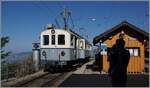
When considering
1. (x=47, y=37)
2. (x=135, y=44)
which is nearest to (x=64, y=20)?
(x=47, y=37)

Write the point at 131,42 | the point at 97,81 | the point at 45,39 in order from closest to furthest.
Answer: the point at 97,81 → the point at 131,42 → the point at 45,39

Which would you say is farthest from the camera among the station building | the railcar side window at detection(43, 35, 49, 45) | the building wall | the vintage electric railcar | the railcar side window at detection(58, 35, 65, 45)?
the railcar side window at detection(43, 35, 49, 45)

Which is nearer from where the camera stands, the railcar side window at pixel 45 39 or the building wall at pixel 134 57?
the building wall at pixel 134 57

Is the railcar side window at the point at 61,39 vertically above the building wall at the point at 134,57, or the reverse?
the railcar side window at the point at 61,39

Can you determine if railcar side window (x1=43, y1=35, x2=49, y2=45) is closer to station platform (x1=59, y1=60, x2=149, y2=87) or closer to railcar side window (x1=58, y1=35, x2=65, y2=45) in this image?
railcar side window (x1=58, y1=35, x2=65, y2=45)

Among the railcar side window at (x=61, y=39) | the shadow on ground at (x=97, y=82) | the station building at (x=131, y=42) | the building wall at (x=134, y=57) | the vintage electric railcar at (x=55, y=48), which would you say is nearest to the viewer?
the shadow on ground at (x=97, y=82)

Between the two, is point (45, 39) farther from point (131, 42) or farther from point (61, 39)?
point (131, 42)

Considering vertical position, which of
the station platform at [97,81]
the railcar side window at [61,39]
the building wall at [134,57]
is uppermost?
the railcar side window at [61,39]

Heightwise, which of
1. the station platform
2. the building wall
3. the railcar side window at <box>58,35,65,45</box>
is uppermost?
the railcar side window at <box>58,35,65,45</box>

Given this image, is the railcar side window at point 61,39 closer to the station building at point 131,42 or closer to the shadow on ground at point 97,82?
the station building at point 131,42

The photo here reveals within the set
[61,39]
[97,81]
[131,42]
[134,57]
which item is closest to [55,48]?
[61,39]

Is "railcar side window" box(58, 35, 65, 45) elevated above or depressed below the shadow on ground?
above

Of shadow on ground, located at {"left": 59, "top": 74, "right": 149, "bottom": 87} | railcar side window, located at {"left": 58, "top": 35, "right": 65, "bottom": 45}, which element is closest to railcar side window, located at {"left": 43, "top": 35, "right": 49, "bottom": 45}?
railcar side window, located at {"left": 58, "top": 35, "right": 65, "bottom": 45}

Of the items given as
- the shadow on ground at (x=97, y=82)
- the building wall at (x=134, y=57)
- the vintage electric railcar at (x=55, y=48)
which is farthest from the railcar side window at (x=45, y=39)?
the shadow on ground at (x=97, y=82)
